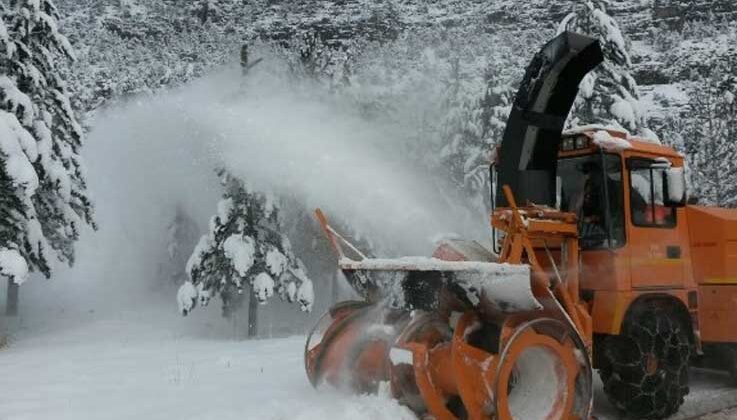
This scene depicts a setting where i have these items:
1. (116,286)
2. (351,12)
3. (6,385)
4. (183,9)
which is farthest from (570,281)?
(183,9)

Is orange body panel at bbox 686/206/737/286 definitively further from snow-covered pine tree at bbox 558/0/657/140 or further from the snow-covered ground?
snow-covered pine tree at bbox 558/0/657/140

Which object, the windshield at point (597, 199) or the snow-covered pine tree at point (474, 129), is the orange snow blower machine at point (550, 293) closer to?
the windshield at point (597, 199)

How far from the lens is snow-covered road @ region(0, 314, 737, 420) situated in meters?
6.33

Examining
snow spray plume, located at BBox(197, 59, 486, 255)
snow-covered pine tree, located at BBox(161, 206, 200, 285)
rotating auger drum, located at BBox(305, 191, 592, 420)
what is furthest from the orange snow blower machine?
snow-covered pine tree, located at BBox(161, 206, 200, 285)

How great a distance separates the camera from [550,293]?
5.75 m

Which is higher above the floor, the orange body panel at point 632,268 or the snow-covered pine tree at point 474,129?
the snow-covered pine tree at point 474,129

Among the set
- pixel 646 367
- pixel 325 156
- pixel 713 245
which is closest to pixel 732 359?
pixel 713 245

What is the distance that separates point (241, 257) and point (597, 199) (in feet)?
33.9

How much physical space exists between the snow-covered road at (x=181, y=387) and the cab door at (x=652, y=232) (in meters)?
1.53

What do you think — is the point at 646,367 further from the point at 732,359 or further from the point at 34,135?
the point at 34,135

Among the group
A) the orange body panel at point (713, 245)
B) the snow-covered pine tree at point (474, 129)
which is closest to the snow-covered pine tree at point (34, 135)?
the snow-covered pine tree at point (474, 129)

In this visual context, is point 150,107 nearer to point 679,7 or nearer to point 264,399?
point 264,399

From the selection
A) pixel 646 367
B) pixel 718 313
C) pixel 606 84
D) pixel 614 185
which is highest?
pixel 606 84

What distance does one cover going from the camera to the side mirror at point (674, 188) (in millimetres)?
6730
